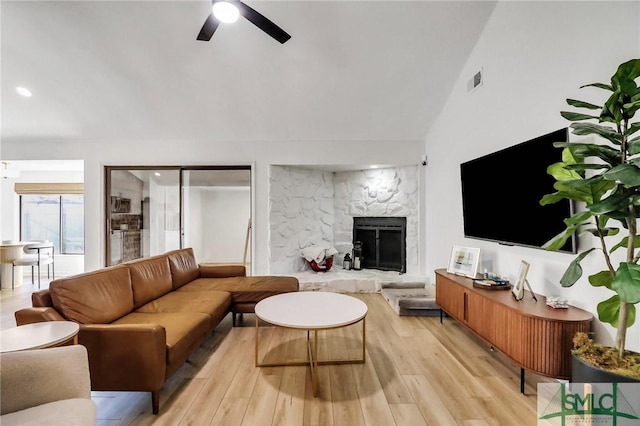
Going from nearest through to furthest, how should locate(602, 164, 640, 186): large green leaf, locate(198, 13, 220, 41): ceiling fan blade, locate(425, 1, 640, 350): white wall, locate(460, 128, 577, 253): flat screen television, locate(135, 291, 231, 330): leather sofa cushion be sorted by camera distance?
locate(602, 164, 640, 186): large green leaf < locate(425, 1, 640, 350): white wall < locate(460, 128, 577, 253): flat screen television < locate(198, 13, 220, 41): ceiling fan blade < locate(135, 291, 231, 330): leather sofa cushion

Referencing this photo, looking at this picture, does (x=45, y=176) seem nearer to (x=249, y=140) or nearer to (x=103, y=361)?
(x=249, y=140)

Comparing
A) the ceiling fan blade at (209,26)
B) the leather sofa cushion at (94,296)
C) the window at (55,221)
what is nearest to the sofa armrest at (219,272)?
the leather sofa cushion at (94,296)

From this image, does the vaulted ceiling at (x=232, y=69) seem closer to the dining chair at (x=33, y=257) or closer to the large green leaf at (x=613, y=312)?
the dining chair at (x=33, y=257)

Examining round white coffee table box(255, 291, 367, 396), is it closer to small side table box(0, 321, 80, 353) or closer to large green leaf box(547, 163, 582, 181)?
small side table box(0, 321, 80, 353)

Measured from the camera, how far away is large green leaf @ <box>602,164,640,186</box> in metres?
1.29

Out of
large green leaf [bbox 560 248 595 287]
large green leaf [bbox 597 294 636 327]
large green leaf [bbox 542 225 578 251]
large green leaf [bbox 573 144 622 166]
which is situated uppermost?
large green leaf [bbox 573 144 622 166]

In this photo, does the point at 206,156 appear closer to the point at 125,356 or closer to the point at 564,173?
the point at 125,356

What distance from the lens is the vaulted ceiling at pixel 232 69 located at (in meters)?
3.07

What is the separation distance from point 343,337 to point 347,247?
2.56 m

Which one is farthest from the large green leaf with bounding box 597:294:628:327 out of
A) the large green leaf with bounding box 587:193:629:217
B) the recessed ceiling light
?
the recessed ceiling light

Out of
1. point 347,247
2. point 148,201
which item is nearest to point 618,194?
point 347,247

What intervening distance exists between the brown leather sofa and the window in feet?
14.6

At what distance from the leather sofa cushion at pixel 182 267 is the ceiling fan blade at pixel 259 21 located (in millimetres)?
2539

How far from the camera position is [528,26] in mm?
2609
